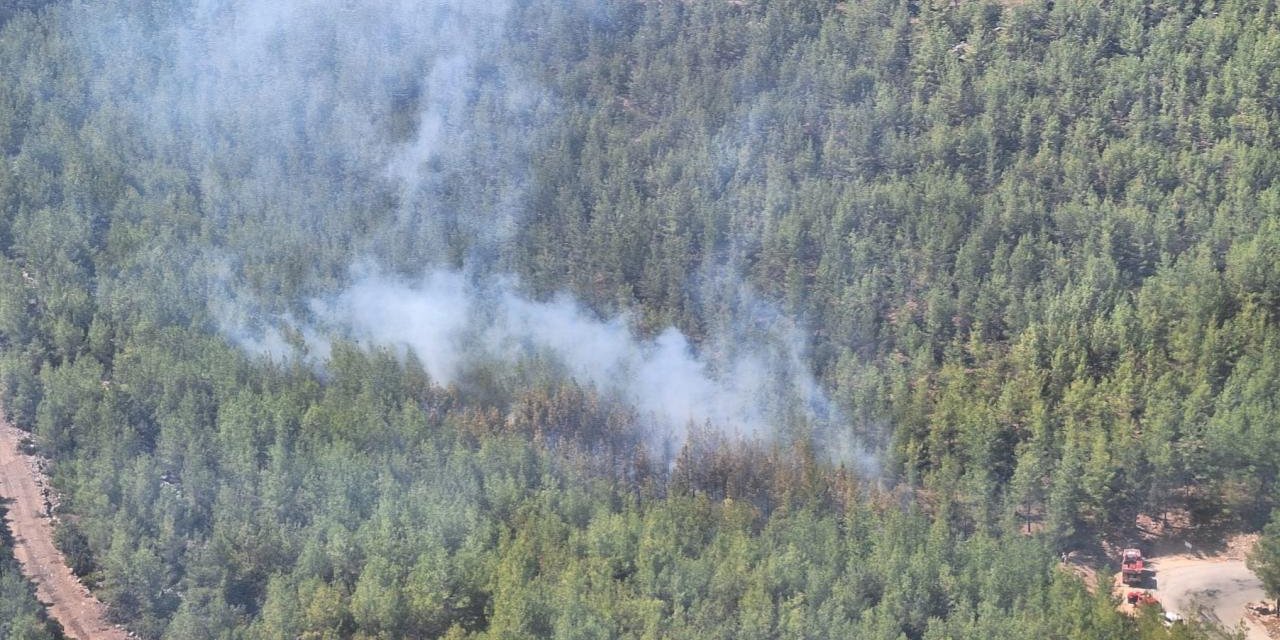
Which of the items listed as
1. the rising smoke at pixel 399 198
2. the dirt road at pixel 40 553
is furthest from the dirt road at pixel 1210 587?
the dirt road at pixel 40 553

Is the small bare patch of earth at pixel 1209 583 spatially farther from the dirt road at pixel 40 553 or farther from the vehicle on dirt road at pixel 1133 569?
the dirt road at pixel 40 553

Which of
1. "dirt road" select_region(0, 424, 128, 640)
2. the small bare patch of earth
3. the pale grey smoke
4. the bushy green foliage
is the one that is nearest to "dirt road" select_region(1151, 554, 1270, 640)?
the small bare patch of earth

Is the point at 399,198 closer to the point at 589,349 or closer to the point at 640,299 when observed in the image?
the point at 640,299

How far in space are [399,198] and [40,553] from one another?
83.0 feet

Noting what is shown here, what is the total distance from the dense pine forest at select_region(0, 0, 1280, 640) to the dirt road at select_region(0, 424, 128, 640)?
89cm

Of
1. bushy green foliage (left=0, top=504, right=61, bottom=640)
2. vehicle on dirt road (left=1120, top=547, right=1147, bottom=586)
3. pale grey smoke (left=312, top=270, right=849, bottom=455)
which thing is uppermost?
pale grey smoke (left=312, top=270, right=849, bottom=455)

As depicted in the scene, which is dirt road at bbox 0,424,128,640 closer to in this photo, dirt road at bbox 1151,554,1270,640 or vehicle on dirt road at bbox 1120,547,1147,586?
vehicle on dirt road at bbox 1120,547,1147,586

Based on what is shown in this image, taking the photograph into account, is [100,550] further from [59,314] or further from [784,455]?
[784,455]

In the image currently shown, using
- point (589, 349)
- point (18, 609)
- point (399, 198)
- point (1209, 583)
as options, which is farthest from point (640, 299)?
point (18, 609)

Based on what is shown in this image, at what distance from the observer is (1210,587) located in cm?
5275

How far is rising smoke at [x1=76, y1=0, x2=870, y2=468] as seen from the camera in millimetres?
Answer: 63000

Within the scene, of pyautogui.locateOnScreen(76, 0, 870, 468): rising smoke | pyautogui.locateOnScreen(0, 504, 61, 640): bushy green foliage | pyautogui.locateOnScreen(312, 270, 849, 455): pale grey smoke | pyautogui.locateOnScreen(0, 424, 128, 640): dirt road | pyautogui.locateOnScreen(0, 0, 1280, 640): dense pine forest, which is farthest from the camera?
pyautogui.locateOnScreen(76, 0, 870, 468): rising smoke

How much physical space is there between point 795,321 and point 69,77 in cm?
3936

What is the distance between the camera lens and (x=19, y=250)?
2726 inches
